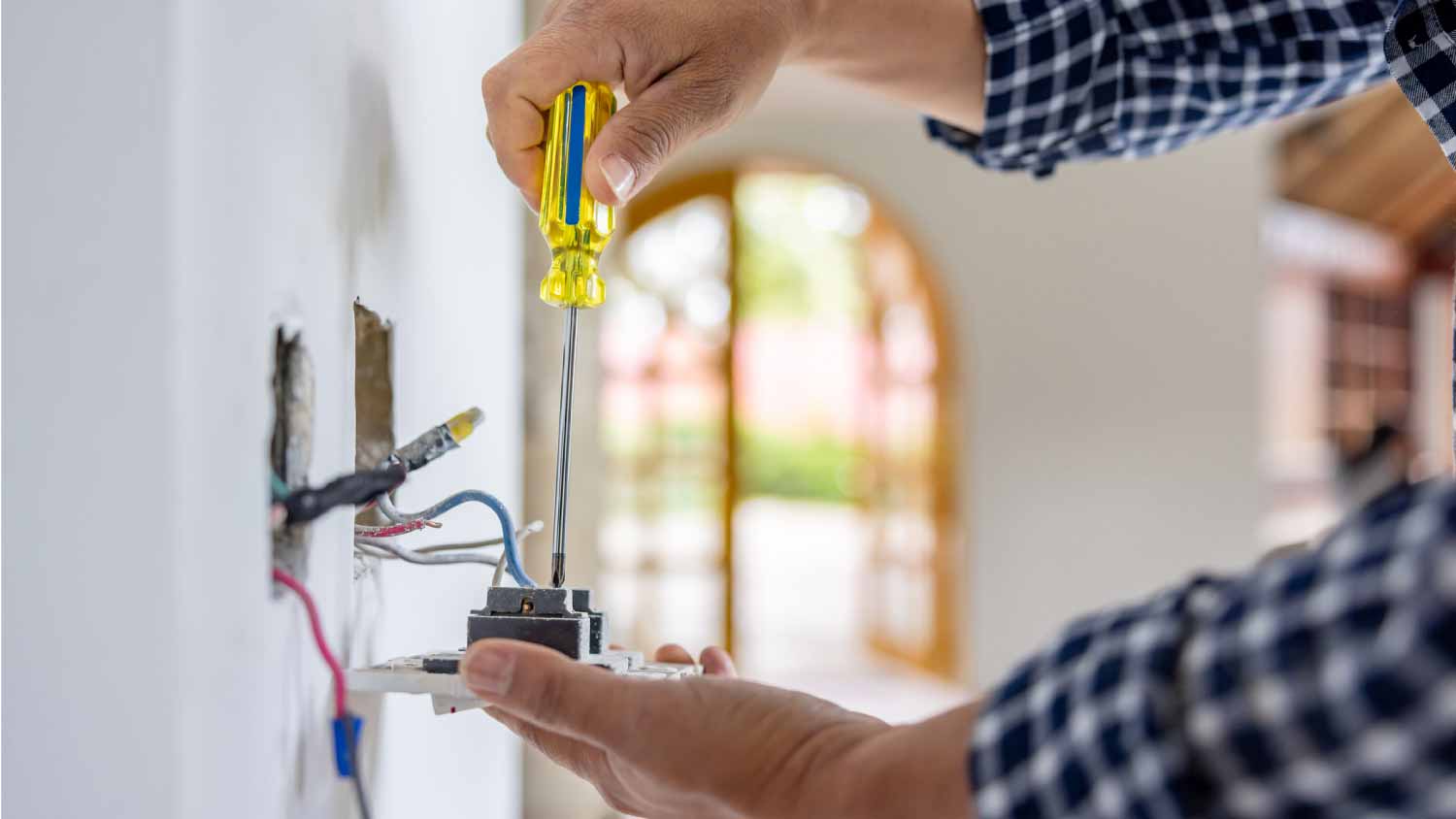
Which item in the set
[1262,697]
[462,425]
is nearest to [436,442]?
[462,425]

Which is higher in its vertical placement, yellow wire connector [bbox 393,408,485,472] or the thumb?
the thumb

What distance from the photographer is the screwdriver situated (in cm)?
61

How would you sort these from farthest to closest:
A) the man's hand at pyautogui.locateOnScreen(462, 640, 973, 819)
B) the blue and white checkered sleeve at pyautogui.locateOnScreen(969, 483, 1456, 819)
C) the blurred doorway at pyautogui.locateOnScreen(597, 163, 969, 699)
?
the blurred doorway at pyautogui.locateOnScreen(597, 163, 969, 699) < the man's hand at pyautogui.locateOnScreen(462, 640, 973, 819) < the blue and white checkered sleeve at pyautogui.locateOnScreen(969, 483, 1456, 819)

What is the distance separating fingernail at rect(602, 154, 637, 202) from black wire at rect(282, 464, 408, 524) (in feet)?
0.66

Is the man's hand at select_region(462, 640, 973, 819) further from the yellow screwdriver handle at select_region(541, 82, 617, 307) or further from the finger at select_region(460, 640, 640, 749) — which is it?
the yellow screwdriver handle at select_region(541, 82, 617, 307)

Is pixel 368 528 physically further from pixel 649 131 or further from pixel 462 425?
pixel 649 131

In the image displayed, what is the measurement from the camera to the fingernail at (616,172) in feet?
1.97

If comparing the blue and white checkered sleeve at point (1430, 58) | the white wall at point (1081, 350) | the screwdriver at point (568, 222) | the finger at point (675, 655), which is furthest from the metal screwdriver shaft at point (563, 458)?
the white wall at point (1081, 350)

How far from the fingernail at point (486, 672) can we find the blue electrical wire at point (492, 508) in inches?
4.0

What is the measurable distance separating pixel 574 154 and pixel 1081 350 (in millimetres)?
3728

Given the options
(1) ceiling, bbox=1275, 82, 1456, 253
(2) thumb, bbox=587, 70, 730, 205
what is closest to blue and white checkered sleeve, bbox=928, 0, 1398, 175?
(2) thumb, bbox=587, 70, 730, 205

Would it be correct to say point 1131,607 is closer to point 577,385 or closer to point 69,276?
point 69,276

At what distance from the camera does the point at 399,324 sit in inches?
25.8

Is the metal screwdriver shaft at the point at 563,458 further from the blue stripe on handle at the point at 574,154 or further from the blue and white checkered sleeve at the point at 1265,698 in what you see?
the blue and white checkered sleeve at the point at 1265,698
